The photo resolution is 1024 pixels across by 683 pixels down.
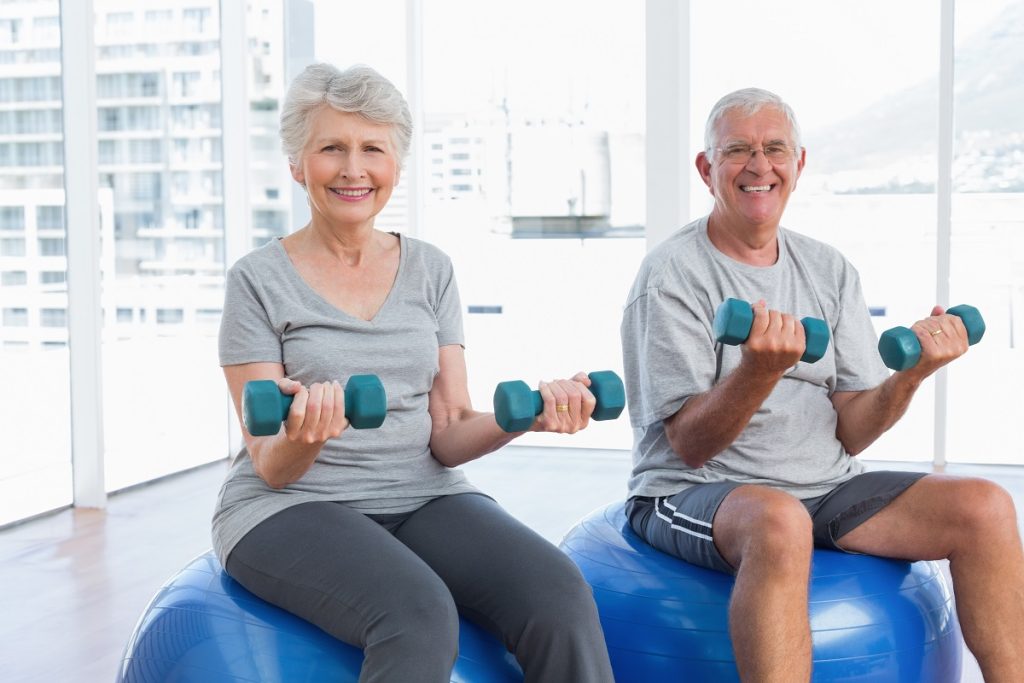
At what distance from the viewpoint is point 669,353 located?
184 cm

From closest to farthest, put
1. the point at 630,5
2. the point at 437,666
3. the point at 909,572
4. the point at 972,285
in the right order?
the point at 437,666, the point at 909,572, the point at 972,285, the point at 630,5

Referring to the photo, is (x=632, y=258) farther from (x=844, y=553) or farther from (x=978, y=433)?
(x=844, y=553)

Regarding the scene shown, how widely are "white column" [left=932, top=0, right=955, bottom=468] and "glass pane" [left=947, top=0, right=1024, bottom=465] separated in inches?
2.6

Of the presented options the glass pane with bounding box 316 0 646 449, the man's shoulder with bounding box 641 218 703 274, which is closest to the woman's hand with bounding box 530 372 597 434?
the man's shoulder with bounding box 641 218 703 274

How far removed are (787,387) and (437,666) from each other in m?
0.81

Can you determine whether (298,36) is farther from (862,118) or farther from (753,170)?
(753,170)

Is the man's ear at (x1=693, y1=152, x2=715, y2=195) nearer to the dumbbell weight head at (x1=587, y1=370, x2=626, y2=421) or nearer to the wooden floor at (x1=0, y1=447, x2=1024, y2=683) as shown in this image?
the dumbbell weight head at (x1=587, y1=370, x2=626, y2=421)

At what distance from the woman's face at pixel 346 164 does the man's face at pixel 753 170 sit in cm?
56

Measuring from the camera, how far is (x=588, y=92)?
15.1 ft

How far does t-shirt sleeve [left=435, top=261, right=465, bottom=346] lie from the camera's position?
1.82 m

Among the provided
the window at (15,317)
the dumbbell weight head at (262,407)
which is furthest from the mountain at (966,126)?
the dumbbell weight head at (262,407)

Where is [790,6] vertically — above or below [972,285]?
above

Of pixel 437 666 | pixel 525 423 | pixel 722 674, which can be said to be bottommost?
pixel 722 674

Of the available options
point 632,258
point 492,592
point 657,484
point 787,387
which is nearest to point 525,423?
point 492,592
